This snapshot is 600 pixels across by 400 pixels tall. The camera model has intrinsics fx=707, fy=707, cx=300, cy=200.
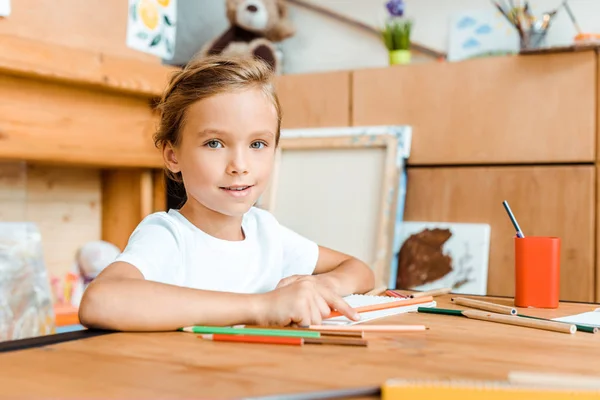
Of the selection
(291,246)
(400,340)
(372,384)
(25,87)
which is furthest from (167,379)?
(25,87)

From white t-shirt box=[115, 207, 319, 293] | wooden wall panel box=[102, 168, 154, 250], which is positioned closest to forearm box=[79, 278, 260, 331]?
white t-shirt box=[115, 207, 319, 293]

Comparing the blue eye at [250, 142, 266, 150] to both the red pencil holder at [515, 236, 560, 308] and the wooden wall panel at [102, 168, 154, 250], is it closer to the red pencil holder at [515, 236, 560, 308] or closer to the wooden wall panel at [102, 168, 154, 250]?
the red pencil holder at [515, 236, 560, 308]

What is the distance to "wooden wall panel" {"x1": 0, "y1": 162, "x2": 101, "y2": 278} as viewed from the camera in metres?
2.10

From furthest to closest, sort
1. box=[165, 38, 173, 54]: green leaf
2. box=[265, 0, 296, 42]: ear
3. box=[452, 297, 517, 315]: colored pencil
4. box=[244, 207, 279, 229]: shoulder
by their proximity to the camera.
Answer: box=[265, 0, 296, 42]: ear, box=[165, 38, 173, 54]: green leaf, box=[244, 207, 279, 229]: shoulder, box=[452, 297, 517, 315]: colored pencil

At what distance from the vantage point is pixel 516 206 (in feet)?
7.44

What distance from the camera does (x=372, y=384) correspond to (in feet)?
1.78

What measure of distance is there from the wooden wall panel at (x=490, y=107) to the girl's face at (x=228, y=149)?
1390mm

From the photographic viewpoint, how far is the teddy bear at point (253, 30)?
2.81m

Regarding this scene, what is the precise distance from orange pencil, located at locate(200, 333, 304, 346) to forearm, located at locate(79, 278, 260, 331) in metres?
0.08

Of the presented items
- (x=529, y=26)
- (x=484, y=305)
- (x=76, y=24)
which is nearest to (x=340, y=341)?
(x=484, y=305)

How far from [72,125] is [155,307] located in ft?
4.05

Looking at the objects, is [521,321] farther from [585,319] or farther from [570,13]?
[570,13]

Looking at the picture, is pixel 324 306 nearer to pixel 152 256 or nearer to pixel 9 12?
pixel 152 256

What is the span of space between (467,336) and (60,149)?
1.41 metres
